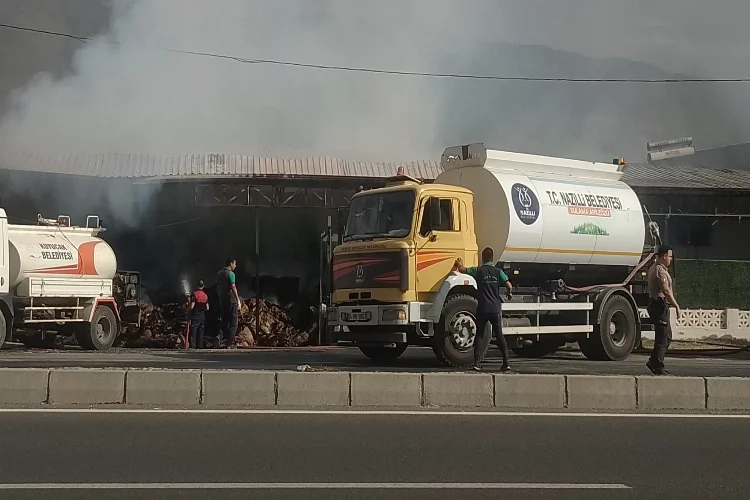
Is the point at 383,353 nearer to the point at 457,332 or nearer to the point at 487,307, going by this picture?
the point at 457,332

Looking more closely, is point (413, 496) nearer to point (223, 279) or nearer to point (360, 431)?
point (360, 431)

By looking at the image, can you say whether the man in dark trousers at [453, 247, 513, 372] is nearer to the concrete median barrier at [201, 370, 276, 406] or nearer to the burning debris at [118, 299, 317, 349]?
the concrete median barrier at [201, 370, 276, 406]

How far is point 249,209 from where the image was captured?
84.8 ft

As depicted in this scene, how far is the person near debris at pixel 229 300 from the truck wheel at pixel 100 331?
2346 mm

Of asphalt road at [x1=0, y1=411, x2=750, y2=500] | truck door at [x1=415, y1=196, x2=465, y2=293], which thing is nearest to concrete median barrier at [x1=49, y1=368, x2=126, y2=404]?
asphalt road at [x1=0, y1=411, x2=750, y2=500]

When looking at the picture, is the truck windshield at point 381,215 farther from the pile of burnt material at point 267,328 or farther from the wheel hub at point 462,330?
the pile of burnt material at point 267,328

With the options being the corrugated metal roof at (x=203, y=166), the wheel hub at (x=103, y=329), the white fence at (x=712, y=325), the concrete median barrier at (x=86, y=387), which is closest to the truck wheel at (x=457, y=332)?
the concrete median barrier at (x=86, y=387)

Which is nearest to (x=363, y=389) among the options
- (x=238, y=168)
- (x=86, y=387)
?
(x=86, y=387)

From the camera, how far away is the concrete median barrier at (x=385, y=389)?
9430mm

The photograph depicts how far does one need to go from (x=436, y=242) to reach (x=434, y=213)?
436mm

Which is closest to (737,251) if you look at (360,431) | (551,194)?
(551,194)

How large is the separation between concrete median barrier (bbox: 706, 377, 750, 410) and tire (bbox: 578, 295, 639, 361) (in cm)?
584

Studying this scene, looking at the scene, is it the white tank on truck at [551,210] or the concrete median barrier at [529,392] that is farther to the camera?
the white tank on truck at [551,210]

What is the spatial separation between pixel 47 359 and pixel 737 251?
2219cm
